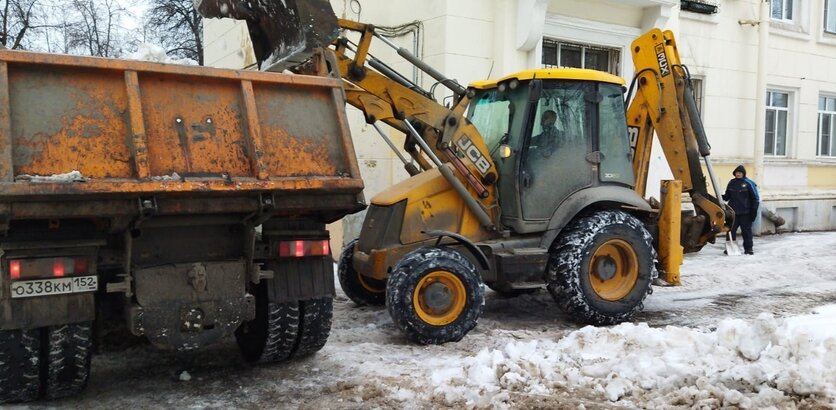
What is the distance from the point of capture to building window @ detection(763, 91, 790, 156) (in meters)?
15.4

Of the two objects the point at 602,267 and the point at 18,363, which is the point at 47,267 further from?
the point at 602,267

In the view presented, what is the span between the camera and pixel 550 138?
6.65 m

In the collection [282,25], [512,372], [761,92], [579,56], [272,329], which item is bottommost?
[512,372]

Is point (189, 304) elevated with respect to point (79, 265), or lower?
lower

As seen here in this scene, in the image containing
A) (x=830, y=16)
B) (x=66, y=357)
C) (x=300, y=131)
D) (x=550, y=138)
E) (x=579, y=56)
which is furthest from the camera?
(x=830, y=16)

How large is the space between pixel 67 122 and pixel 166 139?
20.8 inches

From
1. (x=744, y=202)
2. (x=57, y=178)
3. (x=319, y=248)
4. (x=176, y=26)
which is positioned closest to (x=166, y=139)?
(x=57, y=178)

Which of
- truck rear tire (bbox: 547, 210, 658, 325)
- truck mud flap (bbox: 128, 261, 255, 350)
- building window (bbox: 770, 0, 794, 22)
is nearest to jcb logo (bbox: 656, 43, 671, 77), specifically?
truck rear tire (bbox: 547, 210, 658, 325)

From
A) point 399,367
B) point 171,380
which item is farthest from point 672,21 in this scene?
point 171,380

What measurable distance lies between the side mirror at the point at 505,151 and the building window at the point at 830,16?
13.2m

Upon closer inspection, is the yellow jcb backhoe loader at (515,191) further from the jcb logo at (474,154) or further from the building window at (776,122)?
the building window at (776,122)

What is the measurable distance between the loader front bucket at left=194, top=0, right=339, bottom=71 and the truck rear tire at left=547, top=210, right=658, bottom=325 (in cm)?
280

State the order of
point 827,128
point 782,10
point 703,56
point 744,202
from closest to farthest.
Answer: point 744,202, point 703,56, point 782,10, point 827,128

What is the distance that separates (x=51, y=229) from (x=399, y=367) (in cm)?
249
